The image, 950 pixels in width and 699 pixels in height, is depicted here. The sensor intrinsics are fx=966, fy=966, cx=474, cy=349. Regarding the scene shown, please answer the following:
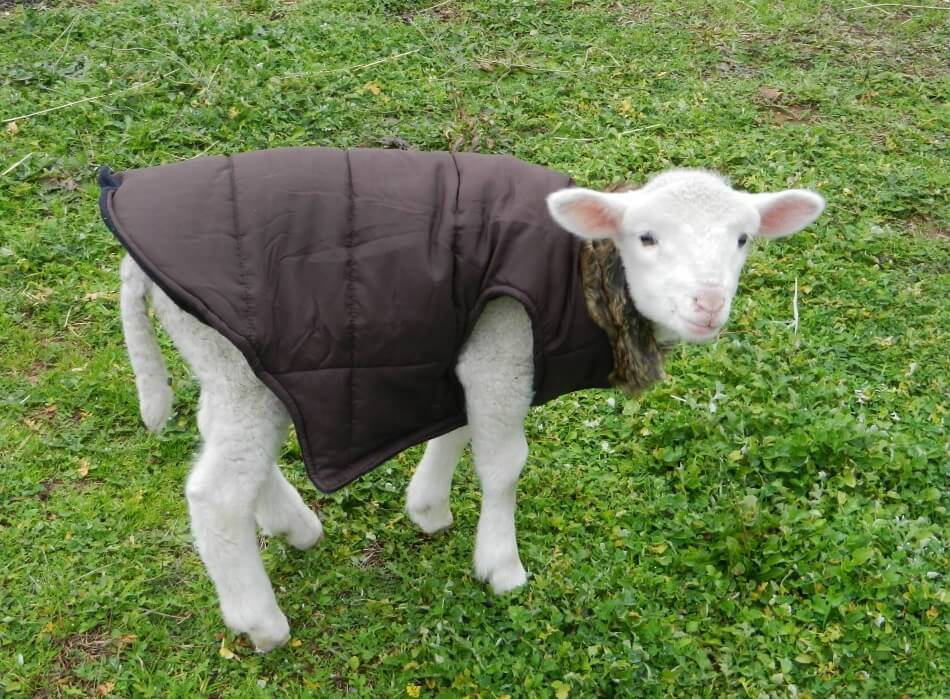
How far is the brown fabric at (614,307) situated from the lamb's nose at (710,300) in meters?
0.34

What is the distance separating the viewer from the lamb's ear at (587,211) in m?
3.14

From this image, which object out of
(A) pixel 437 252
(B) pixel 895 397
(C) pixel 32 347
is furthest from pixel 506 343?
(C) pixel 32 347

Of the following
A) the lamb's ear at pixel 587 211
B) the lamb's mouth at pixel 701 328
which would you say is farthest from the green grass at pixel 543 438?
the lamb's ear at pixel 587 211

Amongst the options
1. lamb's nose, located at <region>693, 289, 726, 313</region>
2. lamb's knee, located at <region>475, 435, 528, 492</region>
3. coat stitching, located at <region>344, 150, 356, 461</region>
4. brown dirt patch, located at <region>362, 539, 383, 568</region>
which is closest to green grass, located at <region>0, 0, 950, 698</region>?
brown dirt patch, located at <region>362, 539, 383, 568</region>

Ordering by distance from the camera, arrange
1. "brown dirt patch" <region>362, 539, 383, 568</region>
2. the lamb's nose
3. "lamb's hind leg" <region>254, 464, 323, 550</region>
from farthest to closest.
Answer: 1. "brown dirt patch" <region>362, 539, 383, 568</region>
2. "lamb's hind leg" <region>254, 464, 323, 550</region>
3. the lamb's nose

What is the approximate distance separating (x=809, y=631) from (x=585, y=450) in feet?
4.48

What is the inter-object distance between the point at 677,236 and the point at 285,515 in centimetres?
200

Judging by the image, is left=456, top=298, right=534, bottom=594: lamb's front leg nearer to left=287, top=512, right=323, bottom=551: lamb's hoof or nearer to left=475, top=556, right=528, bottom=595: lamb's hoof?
left=475, top=556, right=528, bottom=595: lamb's hoof

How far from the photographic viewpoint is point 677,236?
3158 mm

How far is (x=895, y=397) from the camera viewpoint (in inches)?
197

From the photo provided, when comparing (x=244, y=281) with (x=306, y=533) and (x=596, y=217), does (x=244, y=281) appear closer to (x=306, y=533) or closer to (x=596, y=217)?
(x=596, y=217)

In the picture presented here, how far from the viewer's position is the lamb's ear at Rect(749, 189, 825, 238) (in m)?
3.42

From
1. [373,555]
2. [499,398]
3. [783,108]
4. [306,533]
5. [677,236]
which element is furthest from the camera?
[783,108]

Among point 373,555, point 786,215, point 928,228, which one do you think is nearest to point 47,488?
point 373,555
